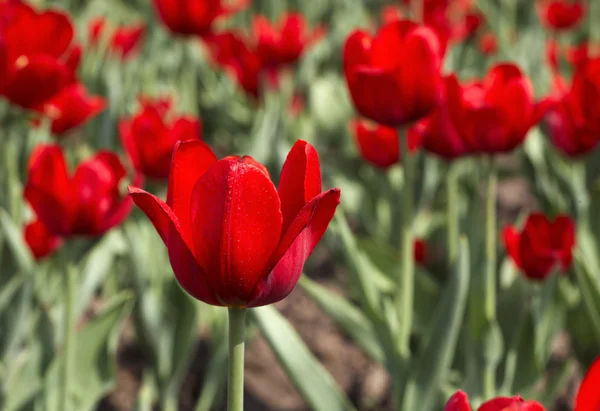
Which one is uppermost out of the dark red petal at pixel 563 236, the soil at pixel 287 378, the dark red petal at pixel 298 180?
the dark red petal at pixel 298 180

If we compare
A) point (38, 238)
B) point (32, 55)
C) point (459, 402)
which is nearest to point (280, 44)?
point (32, 55)

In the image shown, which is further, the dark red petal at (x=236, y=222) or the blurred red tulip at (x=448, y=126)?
the blurred red tulip at (x=448, y=126)

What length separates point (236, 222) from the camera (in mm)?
562

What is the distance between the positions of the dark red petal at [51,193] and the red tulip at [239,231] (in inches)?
18.3

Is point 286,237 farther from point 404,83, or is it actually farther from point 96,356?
point 96,356

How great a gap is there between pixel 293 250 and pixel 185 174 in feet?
0.33

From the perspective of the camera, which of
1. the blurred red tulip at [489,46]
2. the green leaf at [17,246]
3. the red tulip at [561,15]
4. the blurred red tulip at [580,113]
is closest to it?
the green leaf at [17,246]

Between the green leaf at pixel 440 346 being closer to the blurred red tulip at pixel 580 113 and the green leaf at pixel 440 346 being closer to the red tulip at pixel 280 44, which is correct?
the blurred red tulip at pixel 580 113

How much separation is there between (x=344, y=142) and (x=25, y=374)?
1.33m

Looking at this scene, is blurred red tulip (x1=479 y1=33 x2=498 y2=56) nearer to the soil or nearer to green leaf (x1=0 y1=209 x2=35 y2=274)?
the soil

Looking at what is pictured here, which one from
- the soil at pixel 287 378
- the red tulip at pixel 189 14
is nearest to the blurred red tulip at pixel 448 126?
the soil at pixel 287 378

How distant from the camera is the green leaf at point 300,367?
3.07 feet

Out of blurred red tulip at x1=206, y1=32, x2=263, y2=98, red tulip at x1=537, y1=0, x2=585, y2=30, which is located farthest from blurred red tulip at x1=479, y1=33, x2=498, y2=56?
blurred red tulip at x1=206, y1=32, x2=263, y2=98

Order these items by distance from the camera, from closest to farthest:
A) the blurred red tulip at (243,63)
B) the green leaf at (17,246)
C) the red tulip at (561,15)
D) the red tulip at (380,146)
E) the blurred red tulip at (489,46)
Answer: the green leaf at (17,246), the red tulip at (380,146), the blurred red tulip at (243,63), the blurred red tulip at (489,46), the red tulip at (561,15)
